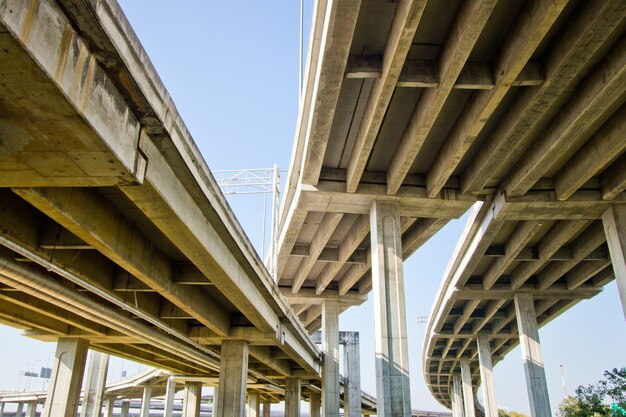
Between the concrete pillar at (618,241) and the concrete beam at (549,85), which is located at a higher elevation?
the concrete beam at (549,85)

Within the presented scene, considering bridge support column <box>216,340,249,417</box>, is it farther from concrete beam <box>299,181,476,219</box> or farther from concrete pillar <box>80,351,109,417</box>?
concrete pillar <box>80,351,109,417</box>

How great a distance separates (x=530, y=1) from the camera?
38.3 ft

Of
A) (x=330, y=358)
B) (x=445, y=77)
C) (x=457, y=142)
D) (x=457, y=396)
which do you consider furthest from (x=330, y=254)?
(x=457, y=396)

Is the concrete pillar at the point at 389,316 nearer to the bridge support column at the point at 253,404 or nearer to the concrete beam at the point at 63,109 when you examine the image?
the concrete beam at the point at 63,109

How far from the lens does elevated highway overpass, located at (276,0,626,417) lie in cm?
1245

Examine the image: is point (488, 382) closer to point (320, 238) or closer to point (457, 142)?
point (320, 238)

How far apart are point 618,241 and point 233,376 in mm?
16288

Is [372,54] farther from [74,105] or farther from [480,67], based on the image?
[74,105]

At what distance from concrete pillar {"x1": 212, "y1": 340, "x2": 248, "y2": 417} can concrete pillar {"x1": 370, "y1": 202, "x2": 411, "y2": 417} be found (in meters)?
7.07

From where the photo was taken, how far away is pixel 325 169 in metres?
19.6

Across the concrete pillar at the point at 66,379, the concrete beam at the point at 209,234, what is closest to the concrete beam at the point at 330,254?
the concrete beam at the point at 209,234

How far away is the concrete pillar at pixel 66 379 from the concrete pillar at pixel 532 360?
23.4 meters

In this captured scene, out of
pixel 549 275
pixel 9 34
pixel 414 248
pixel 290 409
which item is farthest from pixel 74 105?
pixel 290 409

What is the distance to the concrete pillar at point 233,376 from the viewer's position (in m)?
22.4
